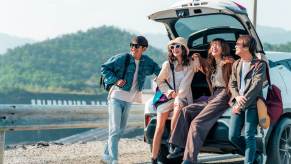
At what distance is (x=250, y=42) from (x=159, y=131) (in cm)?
154

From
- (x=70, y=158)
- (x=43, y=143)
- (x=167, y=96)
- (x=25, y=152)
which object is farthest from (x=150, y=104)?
(x=43, y=143)

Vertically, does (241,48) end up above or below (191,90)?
above

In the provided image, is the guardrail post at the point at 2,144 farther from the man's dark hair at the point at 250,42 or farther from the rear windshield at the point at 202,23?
the man's dark hair at the point at 250,42

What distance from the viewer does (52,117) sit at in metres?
9.95

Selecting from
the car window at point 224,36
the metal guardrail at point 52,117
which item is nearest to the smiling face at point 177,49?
the car window at point 224,36

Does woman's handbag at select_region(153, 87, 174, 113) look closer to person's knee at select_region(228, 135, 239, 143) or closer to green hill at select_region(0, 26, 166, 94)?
person's knee at select_region(228, 135, 239, 143)

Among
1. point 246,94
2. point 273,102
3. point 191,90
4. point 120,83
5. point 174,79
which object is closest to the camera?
point 246,94

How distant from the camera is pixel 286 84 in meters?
8.41

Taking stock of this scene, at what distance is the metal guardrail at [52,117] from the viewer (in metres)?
8.98

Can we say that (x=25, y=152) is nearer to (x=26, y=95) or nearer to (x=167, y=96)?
(x=167, y=96)

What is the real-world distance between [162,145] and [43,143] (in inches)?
152

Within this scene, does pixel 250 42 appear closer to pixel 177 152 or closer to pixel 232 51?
pixel 232 51

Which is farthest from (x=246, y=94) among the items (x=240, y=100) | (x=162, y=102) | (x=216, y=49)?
(x=162, y=102)

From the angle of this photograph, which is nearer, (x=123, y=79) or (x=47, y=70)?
(x=123, y=79)
